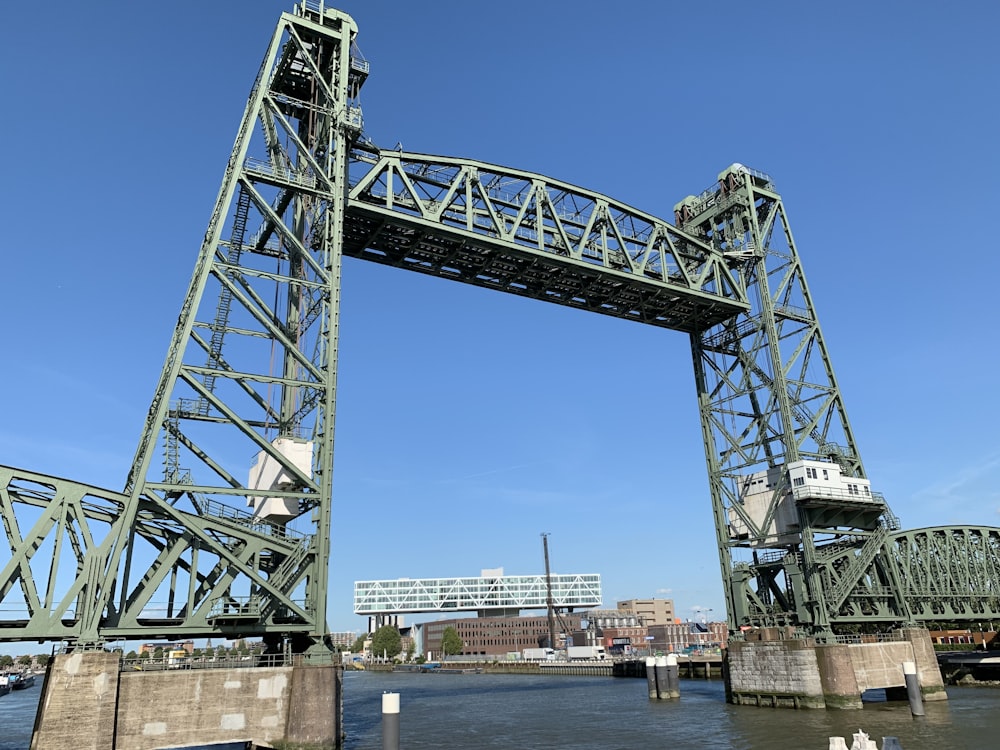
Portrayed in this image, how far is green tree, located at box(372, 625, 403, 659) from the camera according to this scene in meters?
155

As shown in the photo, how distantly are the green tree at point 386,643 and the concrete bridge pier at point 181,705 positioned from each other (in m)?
143

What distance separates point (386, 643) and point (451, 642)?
1769cm

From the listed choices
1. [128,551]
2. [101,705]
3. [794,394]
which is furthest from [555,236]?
[101,705]

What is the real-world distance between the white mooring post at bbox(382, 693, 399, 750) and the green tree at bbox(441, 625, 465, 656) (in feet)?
463

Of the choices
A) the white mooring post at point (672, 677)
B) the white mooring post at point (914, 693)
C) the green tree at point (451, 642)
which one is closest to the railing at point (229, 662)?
the white mooring post at point (914, 693)

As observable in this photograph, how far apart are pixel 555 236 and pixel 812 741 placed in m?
24.1

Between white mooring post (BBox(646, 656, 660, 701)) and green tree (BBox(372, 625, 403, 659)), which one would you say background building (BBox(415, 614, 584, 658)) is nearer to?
green tree (BBox(372, 625, 403, 659))

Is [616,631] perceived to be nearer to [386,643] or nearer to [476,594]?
[476,594]

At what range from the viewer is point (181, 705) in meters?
19.4

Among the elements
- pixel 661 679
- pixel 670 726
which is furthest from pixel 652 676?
pixel 670 726

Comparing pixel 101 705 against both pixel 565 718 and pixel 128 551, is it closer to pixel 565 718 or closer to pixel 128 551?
pixel 128 551

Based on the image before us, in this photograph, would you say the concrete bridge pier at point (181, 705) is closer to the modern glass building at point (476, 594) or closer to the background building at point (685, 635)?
the background building at point (685, 635)

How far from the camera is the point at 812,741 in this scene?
Result: 2509cm

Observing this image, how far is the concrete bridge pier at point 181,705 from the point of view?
1797 cm
